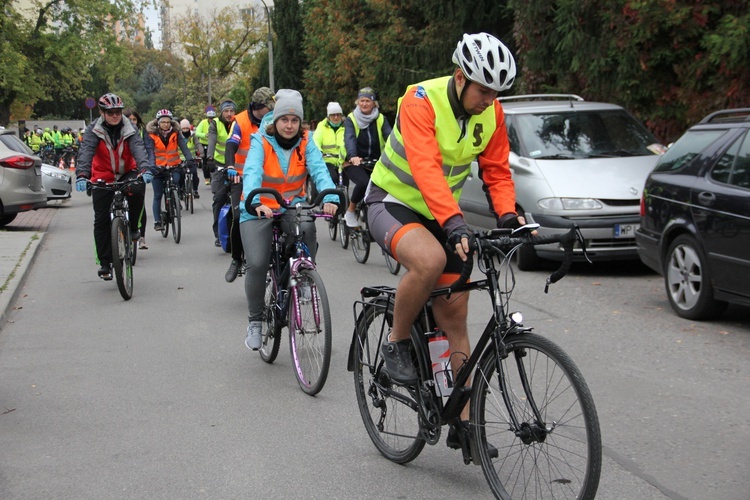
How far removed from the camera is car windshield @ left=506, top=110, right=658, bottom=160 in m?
11.4

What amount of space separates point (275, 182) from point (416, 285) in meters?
2.88

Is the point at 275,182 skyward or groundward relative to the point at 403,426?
skyward

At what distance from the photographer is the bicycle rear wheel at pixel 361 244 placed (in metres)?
12.1

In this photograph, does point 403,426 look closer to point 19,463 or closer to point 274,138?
point 19,463

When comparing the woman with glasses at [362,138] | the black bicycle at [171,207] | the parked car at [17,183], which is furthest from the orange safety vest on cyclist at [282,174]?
the parked car at [17,183]

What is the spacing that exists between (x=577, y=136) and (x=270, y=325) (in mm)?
5884

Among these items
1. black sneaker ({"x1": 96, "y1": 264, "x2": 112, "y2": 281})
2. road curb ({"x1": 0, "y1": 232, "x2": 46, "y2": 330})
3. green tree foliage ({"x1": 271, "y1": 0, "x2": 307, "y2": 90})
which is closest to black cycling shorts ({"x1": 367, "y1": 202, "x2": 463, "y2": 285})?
road curb ({"x1": 0, "y1": 232, "x2": 46, "y2": 330})

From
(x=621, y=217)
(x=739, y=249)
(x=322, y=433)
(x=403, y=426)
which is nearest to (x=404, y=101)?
(x=403, y=426)

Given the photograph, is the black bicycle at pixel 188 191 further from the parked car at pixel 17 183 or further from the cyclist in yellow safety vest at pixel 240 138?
the cyclist in yellow safety vest at pixel 240 138

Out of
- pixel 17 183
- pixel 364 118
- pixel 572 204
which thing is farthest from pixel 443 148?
pixel 17 183

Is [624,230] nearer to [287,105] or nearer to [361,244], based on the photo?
[361,244]

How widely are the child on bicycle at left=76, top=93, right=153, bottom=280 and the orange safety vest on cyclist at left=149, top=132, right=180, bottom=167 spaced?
17.3 ft

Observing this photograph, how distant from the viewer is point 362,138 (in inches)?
493

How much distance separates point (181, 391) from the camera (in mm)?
6445
